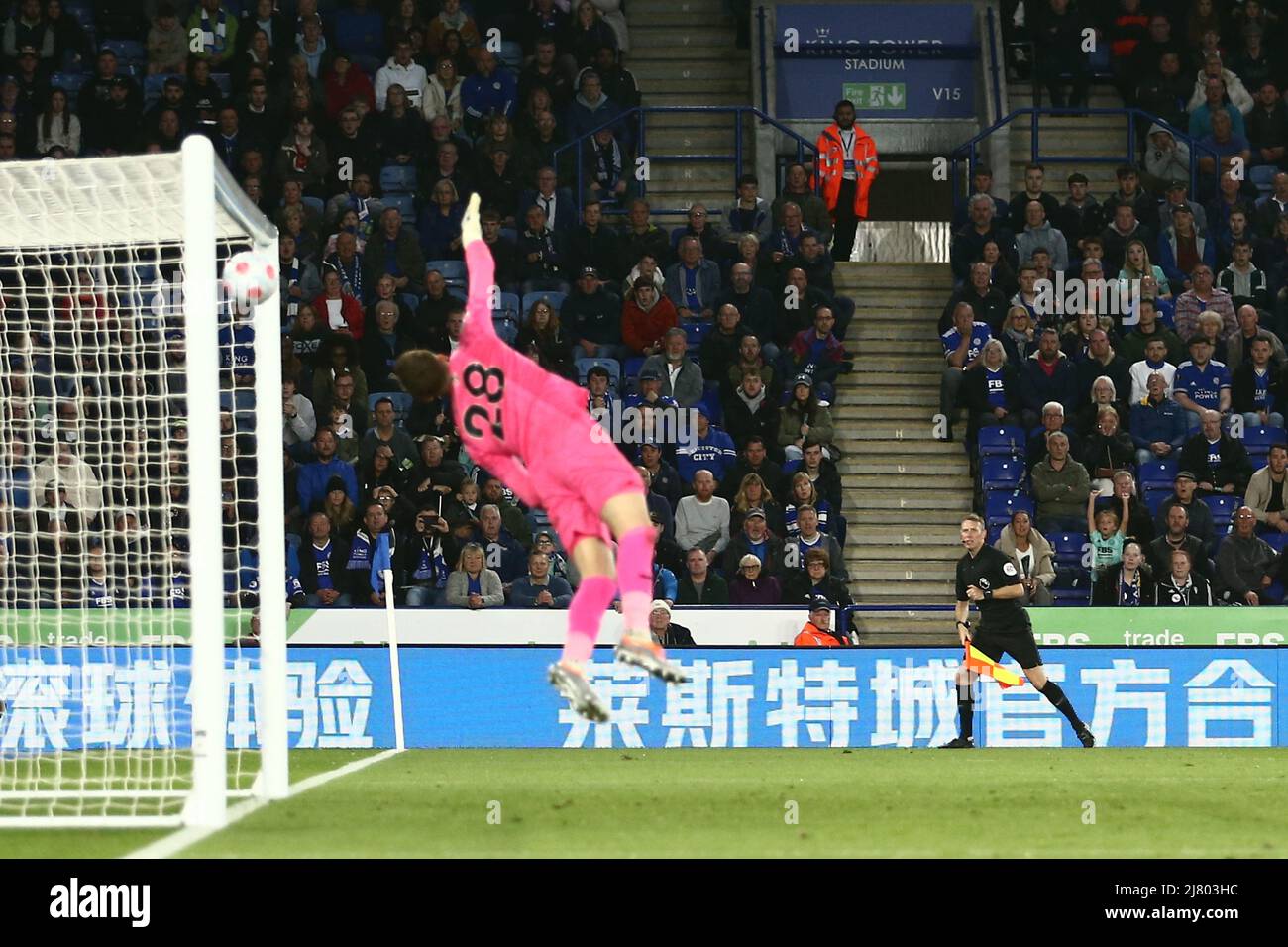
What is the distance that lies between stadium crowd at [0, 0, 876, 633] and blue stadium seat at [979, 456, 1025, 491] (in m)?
1.52

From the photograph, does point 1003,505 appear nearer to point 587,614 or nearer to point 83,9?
point 587,614

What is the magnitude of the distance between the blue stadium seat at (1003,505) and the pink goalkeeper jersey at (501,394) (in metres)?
10.9

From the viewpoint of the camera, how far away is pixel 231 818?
9.38 metres

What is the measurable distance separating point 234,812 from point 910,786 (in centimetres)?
386

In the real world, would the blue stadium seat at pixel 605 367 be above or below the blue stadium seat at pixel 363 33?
below

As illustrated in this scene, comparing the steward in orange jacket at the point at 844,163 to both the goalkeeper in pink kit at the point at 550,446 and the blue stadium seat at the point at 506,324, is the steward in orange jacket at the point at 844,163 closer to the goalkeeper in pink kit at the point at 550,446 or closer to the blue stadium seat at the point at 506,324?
the blue stadium seat at the point at 506,324

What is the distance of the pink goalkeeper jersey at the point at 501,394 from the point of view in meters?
9.03

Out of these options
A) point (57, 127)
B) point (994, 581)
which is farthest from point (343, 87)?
point (994, 581)

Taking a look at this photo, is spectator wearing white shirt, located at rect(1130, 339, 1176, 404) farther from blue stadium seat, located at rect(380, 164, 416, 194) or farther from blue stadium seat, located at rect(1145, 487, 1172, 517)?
blue stadium seat, located at rect(380, 164, 416, 194)

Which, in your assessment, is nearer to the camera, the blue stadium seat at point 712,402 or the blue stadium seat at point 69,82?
the blue stadium seat at point 712,402

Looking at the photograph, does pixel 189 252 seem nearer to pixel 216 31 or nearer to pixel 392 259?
pixel 392 259

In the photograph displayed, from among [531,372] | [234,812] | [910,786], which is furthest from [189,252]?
[910,786]

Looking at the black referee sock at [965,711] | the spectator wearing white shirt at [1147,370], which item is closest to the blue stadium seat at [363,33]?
the spectator wearing white shirt at [1147,370]

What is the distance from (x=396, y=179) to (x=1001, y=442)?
7.31 meters
